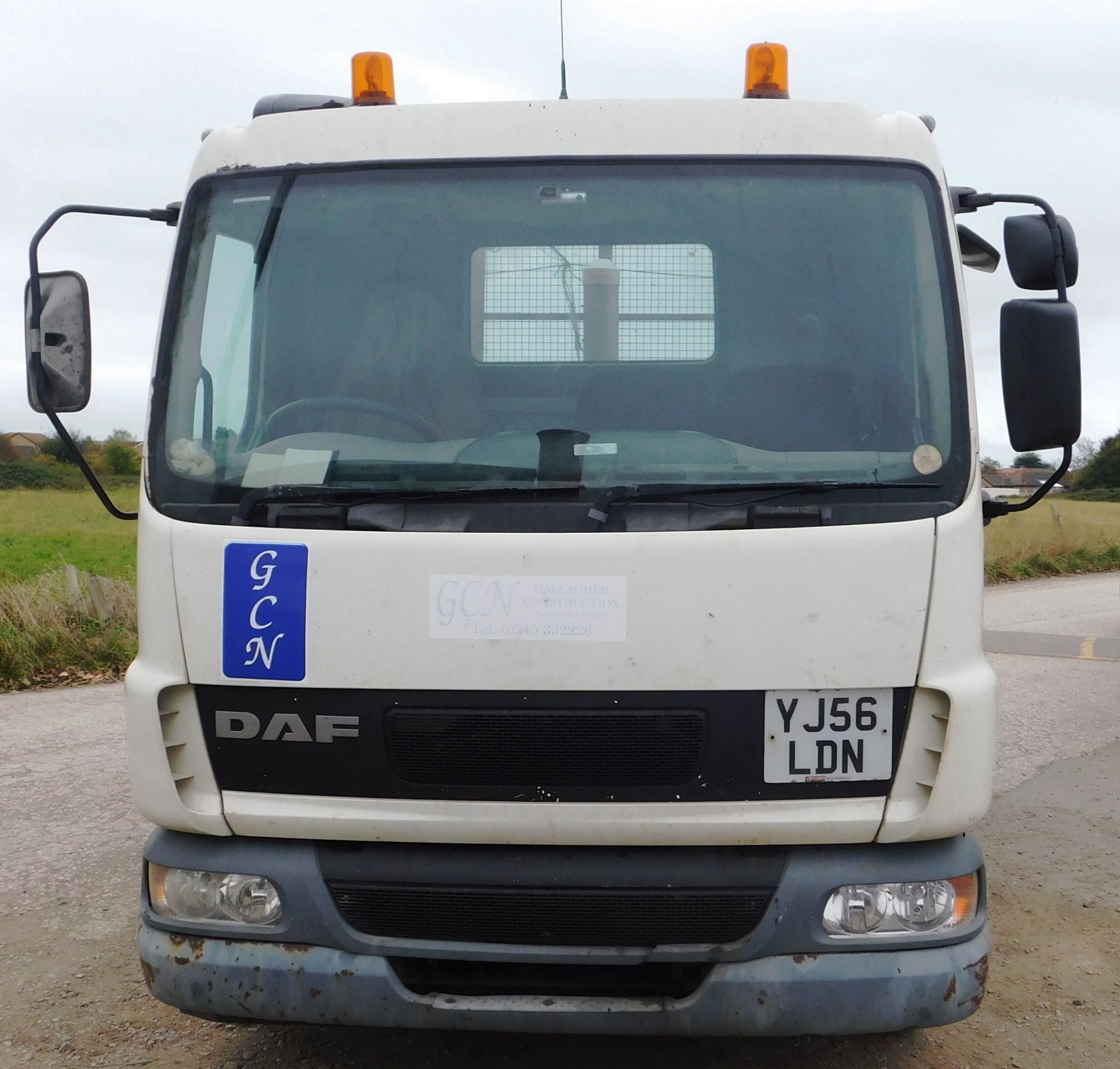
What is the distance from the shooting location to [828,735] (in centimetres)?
271

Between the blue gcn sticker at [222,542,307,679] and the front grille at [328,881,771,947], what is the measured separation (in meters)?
0.53

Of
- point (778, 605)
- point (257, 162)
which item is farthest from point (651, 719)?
point (257, 162)

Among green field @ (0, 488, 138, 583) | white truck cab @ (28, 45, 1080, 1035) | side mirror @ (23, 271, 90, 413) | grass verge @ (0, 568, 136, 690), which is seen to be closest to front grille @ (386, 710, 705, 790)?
white truck cab @ (28, 45, 1080, 1035)

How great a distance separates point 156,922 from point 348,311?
5.09 feet

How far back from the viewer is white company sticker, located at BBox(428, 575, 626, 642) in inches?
105

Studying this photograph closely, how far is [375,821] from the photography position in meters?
2.75

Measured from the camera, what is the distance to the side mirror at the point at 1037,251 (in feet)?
10.1

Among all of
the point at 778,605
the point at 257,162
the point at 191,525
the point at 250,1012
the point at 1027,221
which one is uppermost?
the point at 257,162

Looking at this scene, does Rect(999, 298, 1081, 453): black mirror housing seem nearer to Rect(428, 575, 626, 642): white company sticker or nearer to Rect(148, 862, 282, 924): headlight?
Rect(428, 575, 626, 642): white company sticker

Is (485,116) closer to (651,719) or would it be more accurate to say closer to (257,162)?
(257,162)

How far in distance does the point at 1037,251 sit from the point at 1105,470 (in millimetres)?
84833

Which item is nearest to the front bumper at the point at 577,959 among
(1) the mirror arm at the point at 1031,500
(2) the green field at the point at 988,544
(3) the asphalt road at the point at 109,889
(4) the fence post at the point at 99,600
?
(3) the asphalt road at the point at 109,889

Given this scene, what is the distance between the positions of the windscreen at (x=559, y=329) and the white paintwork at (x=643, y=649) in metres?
0.19

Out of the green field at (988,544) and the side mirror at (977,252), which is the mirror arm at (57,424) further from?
the green field at (988,544)
